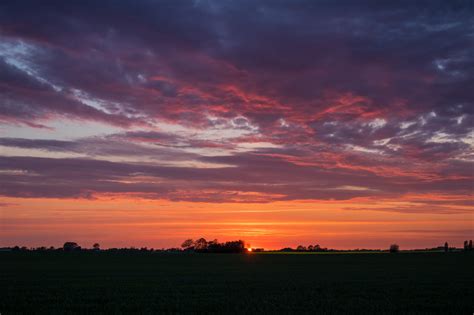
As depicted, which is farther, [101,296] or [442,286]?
[442,286]

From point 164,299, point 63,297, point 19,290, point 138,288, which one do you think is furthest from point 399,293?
point 19,290

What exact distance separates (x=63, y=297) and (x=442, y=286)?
24809 millimetres

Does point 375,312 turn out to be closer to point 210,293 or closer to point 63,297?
point 210,293

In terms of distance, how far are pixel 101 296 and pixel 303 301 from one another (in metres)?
11.2

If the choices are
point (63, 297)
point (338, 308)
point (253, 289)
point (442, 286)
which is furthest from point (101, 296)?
point (442, 286)

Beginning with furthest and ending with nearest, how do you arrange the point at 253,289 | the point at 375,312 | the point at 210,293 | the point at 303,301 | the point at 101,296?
the point at 253,289
the point at 210,293
the point at 101,296
the point at 303,301
the point at 375,312

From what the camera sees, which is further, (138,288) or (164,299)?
(138,288)

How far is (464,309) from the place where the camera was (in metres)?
24.5

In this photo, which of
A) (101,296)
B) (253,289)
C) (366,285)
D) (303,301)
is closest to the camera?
(303,301)

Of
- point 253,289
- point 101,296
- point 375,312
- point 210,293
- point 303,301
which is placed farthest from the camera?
point 253,289

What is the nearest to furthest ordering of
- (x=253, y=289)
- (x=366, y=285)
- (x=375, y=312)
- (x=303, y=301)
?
(x=375, y=312)
(x=303, y=301)
(x=253, y=289)
(x=366, y=285)

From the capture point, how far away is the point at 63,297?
28641 millimetres

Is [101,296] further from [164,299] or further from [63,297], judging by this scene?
[164,299]

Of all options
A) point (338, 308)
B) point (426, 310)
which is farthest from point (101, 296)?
point (426, 310)
